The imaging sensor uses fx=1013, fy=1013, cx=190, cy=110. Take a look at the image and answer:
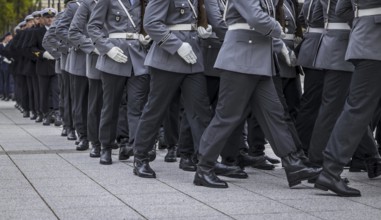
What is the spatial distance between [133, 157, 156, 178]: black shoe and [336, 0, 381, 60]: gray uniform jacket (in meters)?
2.22

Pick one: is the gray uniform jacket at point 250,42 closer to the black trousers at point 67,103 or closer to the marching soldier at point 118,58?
the marching soldier at point 118,58

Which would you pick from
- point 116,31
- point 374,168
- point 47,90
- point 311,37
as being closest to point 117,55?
point 116,31

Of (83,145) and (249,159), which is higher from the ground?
(249,159)

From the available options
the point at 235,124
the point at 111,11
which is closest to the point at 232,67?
the point at 235,124

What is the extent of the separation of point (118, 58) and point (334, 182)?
3.03 m

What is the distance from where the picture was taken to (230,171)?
886 centimetres

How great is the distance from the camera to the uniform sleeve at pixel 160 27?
27.9 ft

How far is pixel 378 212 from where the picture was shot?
22.5ft

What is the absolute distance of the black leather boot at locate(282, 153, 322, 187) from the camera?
7941 millimetres

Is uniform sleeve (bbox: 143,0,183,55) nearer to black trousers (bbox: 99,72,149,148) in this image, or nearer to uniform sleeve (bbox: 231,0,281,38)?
uniform sleeve (bbox: 231,0,281,38)

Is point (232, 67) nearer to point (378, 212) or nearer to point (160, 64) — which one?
point (160, 64)

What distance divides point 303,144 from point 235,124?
76.4 inches

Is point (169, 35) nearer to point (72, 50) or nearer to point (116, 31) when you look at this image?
point (116, 31)

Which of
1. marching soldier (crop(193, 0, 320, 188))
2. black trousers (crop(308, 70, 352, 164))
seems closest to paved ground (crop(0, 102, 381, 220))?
marching soldier (crop(193, 0, 320, 188))
